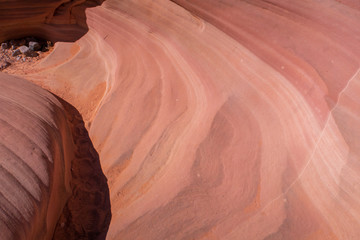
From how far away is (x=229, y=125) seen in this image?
1.19 meters

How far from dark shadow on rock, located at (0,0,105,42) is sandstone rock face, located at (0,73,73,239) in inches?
31.9

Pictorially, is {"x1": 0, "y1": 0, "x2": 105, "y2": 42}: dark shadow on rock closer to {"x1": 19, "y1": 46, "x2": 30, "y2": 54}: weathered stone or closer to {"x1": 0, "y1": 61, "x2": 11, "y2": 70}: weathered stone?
{"x1": 19, "y1": 46, "x2": 30, "y2": 54}: weathered stone

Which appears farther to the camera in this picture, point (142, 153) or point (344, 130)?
point (142, 153)

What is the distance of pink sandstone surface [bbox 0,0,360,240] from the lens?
0.98 meters

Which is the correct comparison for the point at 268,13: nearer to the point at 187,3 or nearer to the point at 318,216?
the point at 187,3

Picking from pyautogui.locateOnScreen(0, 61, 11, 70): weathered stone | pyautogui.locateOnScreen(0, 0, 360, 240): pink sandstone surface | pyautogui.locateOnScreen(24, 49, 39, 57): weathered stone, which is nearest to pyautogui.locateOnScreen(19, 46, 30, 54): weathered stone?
pyautogui.locateOnScreen(24, 49, 39, 57): weathered stone

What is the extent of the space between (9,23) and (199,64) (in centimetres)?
159

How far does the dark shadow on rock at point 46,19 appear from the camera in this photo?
2033 millimetres

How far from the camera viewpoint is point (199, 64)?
141cm

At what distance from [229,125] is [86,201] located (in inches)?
27.5

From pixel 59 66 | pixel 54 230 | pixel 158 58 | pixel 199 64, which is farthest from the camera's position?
pixel 59 66

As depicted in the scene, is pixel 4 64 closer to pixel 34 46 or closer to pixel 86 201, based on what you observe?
pixel 34 46

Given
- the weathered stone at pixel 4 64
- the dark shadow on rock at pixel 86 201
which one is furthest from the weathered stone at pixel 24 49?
the dark shadow on rock at pixel 86 201

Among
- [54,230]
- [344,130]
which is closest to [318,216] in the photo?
[344,130]
